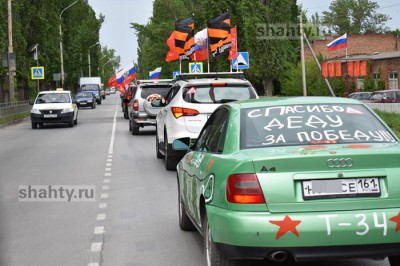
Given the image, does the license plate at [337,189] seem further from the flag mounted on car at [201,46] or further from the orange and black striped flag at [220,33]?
the flag mounted on car at [201,46]

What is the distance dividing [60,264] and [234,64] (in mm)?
32682

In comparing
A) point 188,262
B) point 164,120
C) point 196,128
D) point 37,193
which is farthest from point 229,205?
point 164,120

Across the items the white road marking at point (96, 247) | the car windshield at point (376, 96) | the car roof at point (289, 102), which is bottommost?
the white road marking at point (96, 247)

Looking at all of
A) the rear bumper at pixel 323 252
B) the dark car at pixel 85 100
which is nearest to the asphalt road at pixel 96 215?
the rear bumper at pixel 323 252

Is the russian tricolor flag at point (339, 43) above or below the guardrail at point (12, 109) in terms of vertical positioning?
above

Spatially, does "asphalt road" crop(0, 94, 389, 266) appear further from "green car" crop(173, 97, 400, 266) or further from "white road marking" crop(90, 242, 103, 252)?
"green car" crop(173, 97, 400, 266)

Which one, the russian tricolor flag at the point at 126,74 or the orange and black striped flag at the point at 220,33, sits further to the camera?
the russian tricolor flag at the point at 126,74

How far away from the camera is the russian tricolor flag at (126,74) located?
192 feet

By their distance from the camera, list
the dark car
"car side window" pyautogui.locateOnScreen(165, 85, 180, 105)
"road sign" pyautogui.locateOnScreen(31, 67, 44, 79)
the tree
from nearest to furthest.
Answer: "car side window" pyautogui.locateOnScreen(165, 85, 180, 105) < "road sign" pyautogui.locateOnScreen(31, 67, 44, 79) < the dark car < the tree

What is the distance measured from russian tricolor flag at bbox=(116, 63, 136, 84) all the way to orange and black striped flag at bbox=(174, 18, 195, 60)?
12277 mm

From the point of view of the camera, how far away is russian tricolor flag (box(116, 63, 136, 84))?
58594 mm

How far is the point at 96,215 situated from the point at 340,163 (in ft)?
16.7

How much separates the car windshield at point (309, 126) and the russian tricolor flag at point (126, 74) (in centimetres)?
5222

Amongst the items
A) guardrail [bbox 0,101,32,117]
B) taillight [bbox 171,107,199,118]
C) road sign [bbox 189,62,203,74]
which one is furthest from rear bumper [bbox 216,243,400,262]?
road sign [bbox 189,62,203,74]
